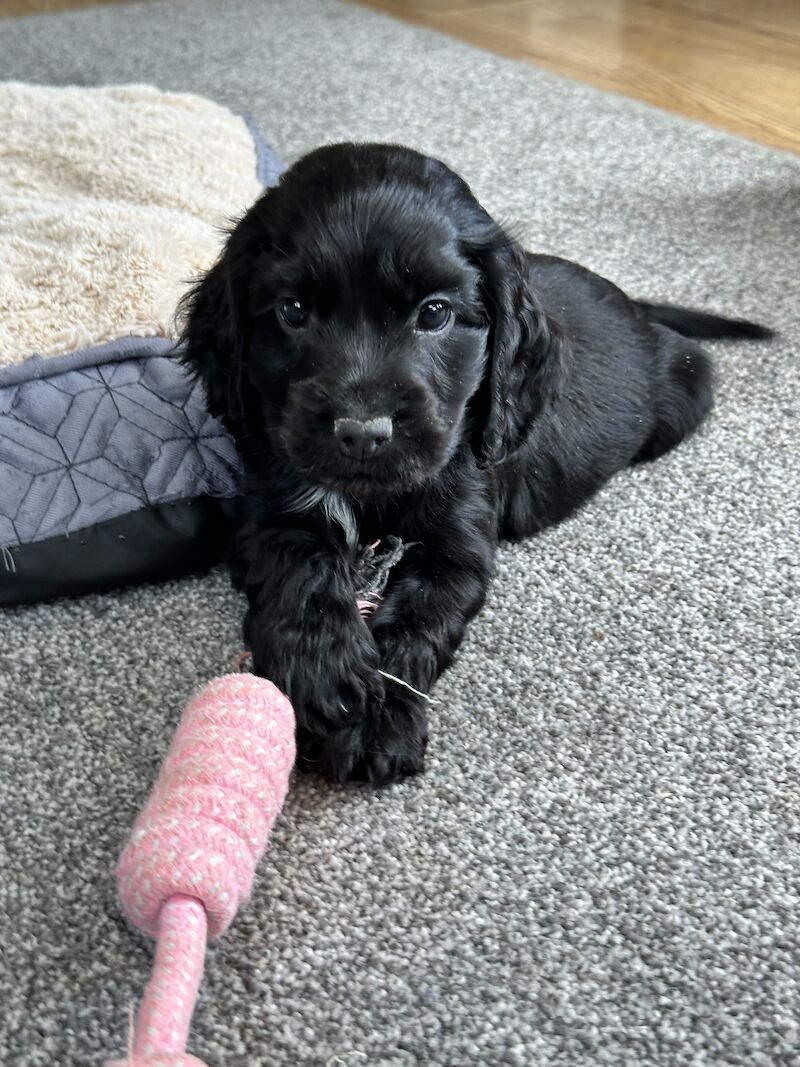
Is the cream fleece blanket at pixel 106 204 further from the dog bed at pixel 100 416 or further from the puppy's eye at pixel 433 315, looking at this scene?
the puppy's eye at pixel 433 315

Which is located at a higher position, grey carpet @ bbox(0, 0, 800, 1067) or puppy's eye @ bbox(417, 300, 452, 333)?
puppy's eye @ bbox(417, 300, 452, 333)

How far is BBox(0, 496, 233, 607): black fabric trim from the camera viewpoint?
4.70ft

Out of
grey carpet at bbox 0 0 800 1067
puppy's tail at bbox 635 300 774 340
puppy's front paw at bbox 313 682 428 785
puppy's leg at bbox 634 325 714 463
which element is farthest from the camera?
puppy's tail at bbox 635 300 774 340

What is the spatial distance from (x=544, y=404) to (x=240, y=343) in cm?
42

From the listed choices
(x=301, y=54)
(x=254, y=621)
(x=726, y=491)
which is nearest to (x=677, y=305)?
(x=726, y=491)

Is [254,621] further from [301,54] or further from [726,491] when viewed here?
[301,54]

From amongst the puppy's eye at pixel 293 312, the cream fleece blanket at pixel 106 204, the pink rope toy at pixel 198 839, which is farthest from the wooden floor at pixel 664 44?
the pink rope toy at pixel 198 839

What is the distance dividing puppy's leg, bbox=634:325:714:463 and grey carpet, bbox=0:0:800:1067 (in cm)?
3

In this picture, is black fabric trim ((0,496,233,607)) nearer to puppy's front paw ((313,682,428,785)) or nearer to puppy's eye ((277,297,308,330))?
puppy's eye ((277,297,308,330))

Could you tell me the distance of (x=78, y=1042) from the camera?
909 millimetres

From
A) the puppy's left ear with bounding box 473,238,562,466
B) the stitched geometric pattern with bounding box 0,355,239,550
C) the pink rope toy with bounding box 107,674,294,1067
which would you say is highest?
the puppy's left ear with bounding box 473,238,562,466

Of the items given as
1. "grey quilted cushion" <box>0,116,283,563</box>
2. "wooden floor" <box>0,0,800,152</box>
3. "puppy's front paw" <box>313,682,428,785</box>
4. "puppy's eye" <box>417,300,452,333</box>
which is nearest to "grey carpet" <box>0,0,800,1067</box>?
"puppy's front paw" <box>313,682,428,785</box>

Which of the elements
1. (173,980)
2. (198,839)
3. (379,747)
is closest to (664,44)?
(379,747)

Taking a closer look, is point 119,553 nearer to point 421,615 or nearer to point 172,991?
point 421,615
